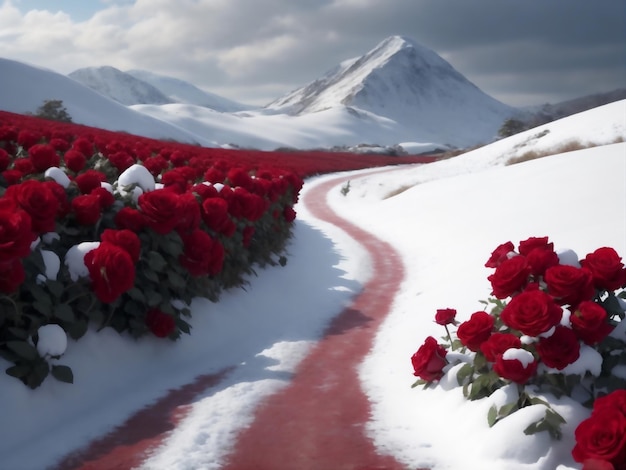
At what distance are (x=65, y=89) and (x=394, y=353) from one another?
61.8 meters

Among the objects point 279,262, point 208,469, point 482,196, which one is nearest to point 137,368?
point 208,469

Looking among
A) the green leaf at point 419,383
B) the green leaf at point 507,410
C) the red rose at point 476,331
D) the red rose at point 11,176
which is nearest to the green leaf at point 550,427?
the green leaf at point 507,410

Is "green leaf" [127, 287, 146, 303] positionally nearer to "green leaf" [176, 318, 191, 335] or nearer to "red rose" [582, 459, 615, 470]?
"green leaf" [176, 318, 191, 335]

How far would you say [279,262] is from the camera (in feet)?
30.8

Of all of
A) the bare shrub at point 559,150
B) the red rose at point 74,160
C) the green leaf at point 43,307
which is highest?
the bare shrub at point 559,150

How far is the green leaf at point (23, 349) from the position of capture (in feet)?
13.4

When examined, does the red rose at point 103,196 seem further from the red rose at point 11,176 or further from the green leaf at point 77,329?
the green leaf at point 77,329

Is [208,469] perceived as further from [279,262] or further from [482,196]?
[482,196]

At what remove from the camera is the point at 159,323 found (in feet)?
17.6

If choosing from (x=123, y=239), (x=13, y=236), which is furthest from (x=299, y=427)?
(x=13, y=236)

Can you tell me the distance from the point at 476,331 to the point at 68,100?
196 ft

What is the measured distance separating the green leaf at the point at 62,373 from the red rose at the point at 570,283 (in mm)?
3302

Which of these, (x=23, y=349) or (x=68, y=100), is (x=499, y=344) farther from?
(x=68, y=100)

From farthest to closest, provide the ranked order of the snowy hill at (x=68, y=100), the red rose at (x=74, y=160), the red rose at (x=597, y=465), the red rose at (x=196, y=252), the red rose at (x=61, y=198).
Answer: the snowy hill at (x=68, y=100) → the red rose at (x=74, y=160) → the red rose at (x=196, y=252) → the red rose at (x=61, y=198) → the red rose at (x=597, y=465)
